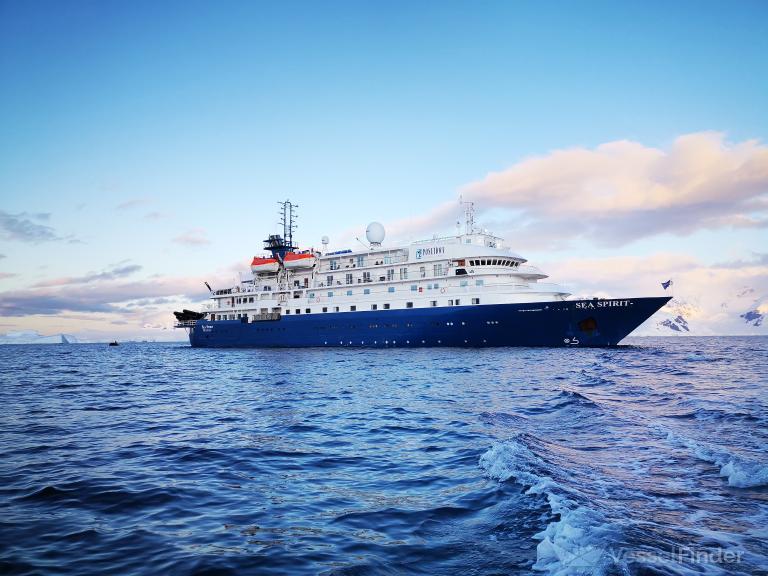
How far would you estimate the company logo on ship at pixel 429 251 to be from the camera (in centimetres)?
4438

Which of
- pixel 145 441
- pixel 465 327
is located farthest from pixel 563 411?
pixel 465 327

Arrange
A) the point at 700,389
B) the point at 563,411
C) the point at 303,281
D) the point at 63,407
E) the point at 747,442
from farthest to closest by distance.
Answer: the point at 303,281, the point at 700,389, the point at 63,407, the point at 563,411, the point at 747,442

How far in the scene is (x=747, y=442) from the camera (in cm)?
838

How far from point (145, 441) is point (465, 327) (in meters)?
32.7

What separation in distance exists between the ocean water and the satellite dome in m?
39.6

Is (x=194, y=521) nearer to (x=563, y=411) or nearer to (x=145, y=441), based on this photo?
(x=145, y=441)

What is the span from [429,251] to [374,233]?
10.0m

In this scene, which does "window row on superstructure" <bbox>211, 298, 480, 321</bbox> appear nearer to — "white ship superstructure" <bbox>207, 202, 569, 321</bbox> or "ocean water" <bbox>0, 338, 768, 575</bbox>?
"white ship superstructure" <bbox>207, 202, 569, 321</bbox>

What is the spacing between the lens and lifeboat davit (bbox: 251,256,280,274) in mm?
56450

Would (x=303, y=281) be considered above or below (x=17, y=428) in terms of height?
above

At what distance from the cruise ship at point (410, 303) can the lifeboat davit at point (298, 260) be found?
149 millimetres

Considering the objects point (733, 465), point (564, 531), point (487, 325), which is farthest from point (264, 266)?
point (564, 531)

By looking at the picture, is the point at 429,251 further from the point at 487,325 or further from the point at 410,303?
the point at 487,325

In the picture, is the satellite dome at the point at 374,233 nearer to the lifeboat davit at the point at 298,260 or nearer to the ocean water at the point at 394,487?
the lifeboat davit at the point at 298,260
